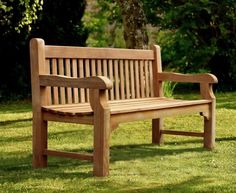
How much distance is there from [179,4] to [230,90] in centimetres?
286

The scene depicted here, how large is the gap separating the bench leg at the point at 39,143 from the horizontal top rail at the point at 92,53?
2.14 ft

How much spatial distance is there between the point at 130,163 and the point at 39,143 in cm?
91

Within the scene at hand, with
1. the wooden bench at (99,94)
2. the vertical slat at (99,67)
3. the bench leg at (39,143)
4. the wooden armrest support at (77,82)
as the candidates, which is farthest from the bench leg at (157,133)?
the wooden armrest support at (77,82)

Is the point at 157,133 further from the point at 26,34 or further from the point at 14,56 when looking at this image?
the point at 14,56

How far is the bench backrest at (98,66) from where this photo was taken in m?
5.98

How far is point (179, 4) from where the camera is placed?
60.0 feet

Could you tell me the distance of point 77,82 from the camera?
5.52m

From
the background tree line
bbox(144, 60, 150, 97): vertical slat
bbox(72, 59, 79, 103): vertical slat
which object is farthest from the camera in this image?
the background tree line

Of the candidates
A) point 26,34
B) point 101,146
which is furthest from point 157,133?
point 26,34

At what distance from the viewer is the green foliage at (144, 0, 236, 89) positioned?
17578 millimetres

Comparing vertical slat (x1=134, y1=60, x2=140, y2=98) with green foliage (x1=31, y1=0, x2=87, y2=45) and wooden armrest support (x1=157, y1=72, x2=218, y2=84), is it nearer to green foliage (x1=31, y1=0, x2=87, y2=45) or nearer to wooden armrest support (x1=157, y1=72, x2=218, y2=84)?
wooden armrest support (x1=157, y1=72, x2=218, y2=84)

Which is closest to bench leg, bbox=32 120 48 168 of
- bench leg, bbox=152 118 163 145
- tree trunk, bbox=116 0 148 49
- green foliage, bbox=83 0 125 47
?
bench leg, bbox=152 118 163 145

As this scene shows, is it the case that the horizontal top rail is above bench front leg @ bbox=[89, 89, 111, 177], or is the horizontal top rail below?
above

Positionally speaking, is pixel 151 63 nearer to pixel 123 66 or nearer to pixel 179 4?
pixel 123 66
